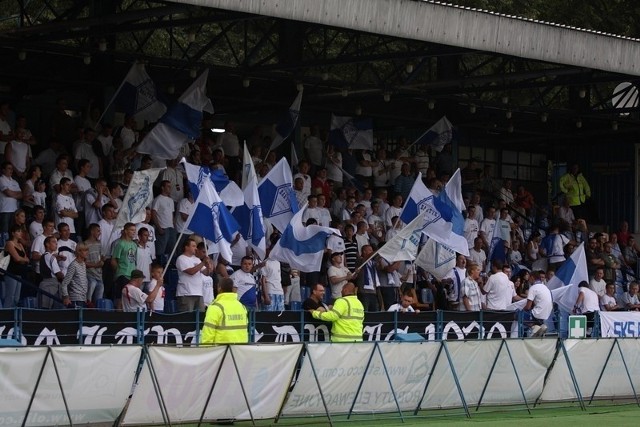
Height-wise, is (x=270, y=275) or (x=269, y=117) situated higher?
(x=269, y=117)

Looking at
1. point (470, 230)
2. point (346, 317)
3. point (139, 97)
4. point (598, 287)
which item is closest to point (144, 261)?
point (346, 317)


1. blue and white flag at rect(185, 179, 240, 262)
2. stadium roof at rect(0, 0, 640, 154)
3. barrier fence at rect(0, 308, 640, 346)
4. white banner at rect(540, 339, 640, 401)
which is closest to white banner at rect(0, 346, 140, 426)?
barrier fence at rect(0, 308, 640, 346)

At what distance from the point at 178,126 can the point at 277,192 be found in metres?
2.43

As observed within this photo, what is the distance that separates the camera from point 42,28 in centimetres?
2414

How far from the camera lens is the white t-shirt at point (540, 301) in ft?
86.1

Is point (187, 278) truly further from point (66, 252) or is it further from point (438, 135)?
point (438, 135)

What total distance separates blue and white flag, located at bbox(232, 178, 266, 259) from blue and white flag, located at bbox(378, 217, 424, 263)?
245 centimetres

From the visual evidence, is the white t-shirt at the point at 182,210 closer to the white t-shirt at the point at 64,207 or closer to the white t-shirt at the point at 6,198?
the white t-shirt at the point at 64,207

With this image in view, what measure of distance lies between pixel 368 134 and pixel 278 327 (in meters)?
10.7

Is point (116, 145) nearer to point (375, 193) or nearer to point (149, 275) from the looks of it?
point (149, 275)

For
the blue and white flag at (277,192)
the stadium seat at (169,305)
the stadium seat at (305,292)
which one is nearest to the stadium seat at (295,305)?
the stadium seat at (305,292)

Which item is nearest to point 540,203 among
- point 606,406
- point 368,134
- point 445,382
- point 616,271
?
point 616,271

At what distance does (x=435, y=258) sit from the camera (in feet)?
87.9

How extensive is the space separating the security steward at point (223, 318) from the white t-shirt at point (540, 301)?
10.2 metres
